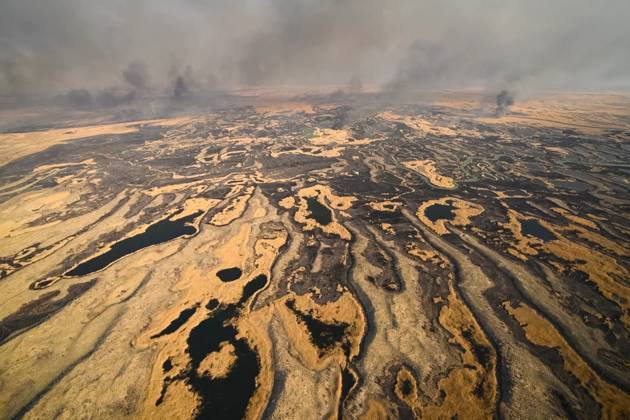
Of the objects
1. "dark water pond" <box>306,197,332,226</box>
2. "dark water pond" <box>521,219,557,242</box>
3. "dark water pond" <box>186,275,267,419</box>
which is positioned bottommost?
"dark water pond" <box>186,275,267,419</box>

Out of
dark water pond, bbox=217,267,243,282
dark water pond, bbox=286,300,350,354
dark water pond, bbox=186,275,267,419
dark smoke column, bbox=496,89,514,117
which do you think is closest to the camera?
dark water pond, bbox=186,275,267,419

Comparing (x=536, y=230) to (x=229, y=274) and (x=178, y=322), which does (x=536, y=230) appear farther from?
(x=178, y=322)

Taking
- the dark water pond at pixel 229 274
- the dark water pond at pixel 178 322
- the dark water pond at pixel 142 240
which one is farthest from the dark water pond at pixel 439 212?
the dark water pond at pixel 142 240

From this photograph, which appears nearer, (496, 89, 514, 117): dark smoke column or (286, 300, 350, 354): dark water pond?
(286, 300, 350, 354): dark water pond

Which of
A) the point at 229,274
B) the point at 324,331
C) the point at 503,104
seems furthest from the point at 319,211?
the point at 503,104

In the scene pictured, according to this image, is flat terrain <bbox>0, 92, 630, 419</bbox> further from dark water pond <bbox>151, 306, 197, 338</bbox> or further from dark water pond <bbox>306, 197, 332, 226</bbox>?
dark water pond <bbox>306, 197, 332, 226</bbox>

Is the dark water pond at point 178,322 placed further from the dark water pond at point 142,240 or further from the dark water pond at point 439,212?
the dark water pond at point 439,212

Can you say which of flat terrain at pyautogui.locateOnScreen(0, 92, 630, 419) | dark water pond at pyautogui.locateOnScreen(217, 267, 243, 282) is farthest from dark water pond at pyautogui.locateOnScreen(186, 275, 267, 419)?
dark water pond at pyautogui.locateOnScreen(217, 267, 243, 282)

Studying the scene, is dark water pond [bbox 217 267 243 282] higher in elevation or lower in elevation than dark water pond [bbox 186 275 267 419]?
higher
